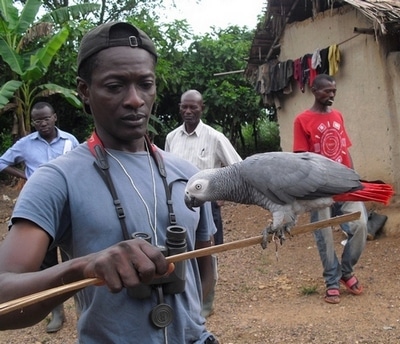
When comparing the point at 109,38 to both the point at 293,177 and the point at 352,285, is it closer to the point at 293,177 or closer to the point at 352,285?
the point at 293,177

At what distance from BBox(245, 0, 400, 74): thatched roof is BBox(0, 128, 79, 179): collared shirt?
4.08 metres

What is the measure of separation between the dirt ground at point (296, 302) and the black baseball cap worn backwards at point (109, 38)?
345 centimetres

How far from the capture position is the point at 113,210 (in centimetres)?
155

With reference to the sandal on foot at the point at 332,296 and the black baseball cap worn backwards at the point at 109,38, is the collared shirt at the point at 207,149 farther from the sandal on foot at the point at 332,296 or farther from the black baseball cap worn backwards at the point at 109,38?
the black baseball cap worn backwards at the point at 109,38

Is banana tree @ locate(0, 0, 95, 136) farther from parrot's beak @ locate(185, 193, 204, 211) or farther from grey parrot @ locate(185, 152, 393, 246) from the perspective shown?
parrot's beak @ locate(185, 193, 204, 211)

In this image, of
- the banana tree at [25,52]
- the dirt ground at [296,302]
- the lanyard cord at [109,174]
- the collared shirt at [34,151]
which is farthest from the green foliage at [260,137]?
the lanyard cord at [109,174]

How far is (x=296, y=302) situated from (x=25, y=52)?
775 centimetres

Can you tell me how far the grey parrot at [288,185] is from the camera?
7.47 feet

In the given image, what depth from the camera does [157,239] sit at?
162 centimetres

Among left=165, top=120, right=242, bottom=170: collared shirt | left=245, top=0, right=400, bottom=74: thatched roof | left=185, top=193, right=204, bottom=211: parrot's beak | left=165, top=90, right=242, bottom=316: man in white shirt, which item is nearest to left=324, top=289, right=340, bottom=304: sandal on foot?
left=165, top=90, right=242, bottom=316: man in white shirt

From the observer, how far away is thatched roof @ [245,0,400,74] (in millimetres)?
6535

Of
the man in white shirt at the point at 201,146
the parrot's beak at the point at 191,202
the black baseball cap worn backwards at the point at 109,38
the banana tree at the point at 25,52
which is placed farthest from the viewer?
the banana tree at the point at 25,52

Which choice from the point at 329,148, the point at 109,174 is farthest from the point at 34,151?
the point at 109,174

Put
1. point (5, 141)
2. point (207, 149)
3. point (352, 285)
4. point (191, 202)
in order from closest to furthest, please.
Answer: point (191, 202), point (207, 149), point (352, 285), point (5, 141)
